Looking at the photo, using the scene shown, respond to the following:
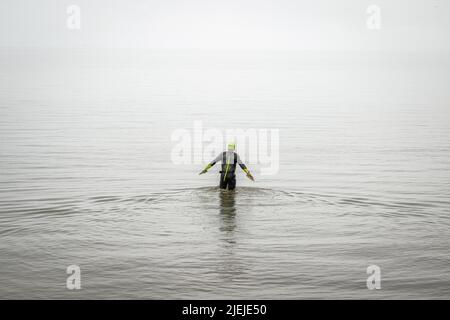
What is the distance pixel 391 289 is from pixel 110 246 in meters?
8.23

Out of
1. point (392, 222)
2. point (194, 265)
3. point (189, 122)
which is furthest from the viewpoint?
point (189, 122)

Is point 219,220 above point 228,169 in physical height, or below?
below

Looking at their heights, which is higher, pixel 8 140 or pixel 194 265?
pixel 8 140

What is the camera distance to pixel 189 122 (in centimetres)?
6588

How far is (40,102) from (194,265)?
6307 centimetres

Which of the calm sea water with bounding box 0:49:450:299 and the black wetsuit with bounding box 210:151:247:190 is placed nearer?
the calm sea water with bounding box 0:49:450:299

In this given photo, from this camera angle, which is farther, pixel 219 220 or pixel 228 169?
pixel 228 169

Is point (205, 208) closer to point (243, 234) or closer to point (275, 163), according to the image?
point (243, 234)

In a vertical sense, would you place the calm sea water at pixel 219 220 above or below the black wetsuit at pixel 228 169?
below

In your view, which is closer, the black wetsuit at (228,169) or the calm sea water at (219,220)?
the calm sea water at (219,220)

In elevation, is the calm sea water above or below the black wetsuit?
below

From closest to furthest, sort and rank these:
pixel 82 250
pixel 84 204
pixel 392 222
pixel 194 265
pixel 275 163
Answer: pixel 194 265 → pixel 82 250 → pixel 392 222 → pixel 84 204 → pixel 275 163

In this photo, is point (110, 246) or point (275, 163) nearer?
point (110, 246)

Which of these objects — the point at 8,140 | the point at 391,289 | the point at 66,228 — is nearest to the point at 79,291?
the point at 66,228
